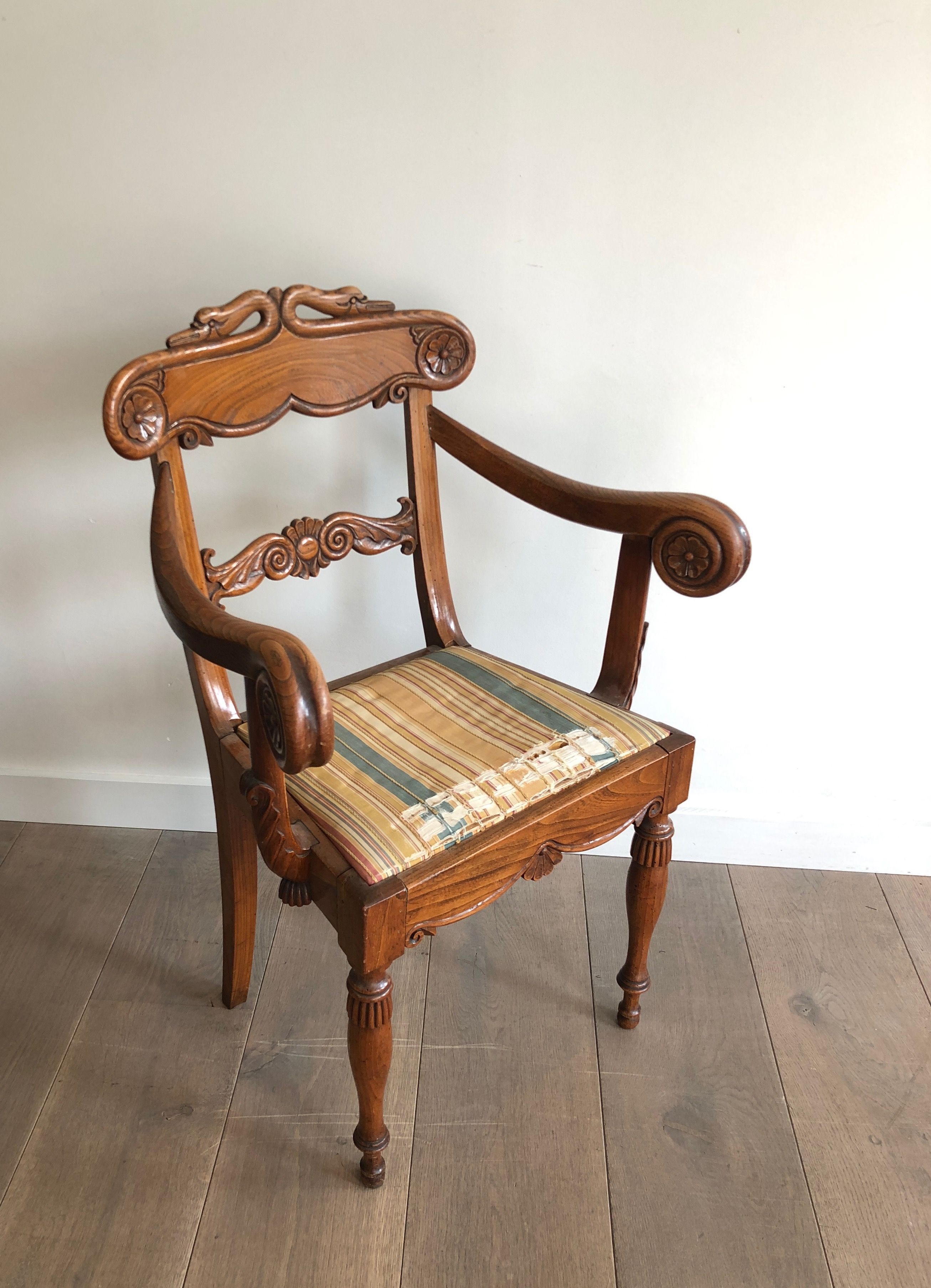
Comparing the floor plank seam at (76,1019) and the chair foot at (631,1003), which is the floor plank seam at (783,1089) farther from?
the floor plank seam at (76,1019)

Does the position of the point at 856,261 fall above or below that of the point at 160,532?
above

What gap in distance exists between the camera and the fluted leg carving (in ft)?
3.48

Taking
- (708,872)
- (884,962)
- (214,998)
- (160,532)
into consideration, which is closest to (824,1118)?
(884,962)

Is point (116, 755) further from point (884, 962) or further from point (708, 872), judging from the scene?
point (884, 962)

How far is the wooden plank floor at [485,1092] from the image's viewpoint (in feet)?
3.80

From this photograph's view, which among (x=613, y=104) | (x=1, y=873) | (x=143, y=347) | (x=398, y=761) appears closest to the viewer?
(x=398, y=761)

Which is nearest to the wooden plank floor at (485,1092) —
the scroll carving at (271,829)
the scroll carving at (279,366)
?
the scroll carving at (271,829)

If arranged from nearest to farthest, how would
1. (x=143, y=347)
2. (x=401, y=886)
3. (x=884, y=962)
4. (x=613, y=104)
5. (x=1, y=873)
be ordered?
(x=401, y=886) < (x=613, y=104) < (x=143, y=347) < (x=884, y=962) < (x=1, y=873)

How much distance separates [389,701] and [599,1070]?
1.97 feet

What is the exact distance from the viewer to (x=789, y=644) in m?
1.61

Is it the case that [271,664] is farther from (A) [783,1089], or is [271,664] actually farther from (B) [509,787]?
(A) [783,1089]

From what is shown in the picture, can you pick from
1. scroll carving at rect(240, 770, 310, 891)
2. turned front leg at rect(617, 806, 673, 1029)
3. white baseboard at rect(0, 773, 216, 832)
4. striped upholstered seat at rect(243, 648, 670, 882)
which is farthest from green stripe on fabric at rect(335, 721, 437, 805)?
white baseboard at rect(0, 773, 216, 832)

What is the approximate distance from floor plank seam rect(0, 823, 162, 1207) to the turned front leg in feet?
2.56

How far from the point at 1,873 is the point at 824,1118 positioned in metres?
1.34
